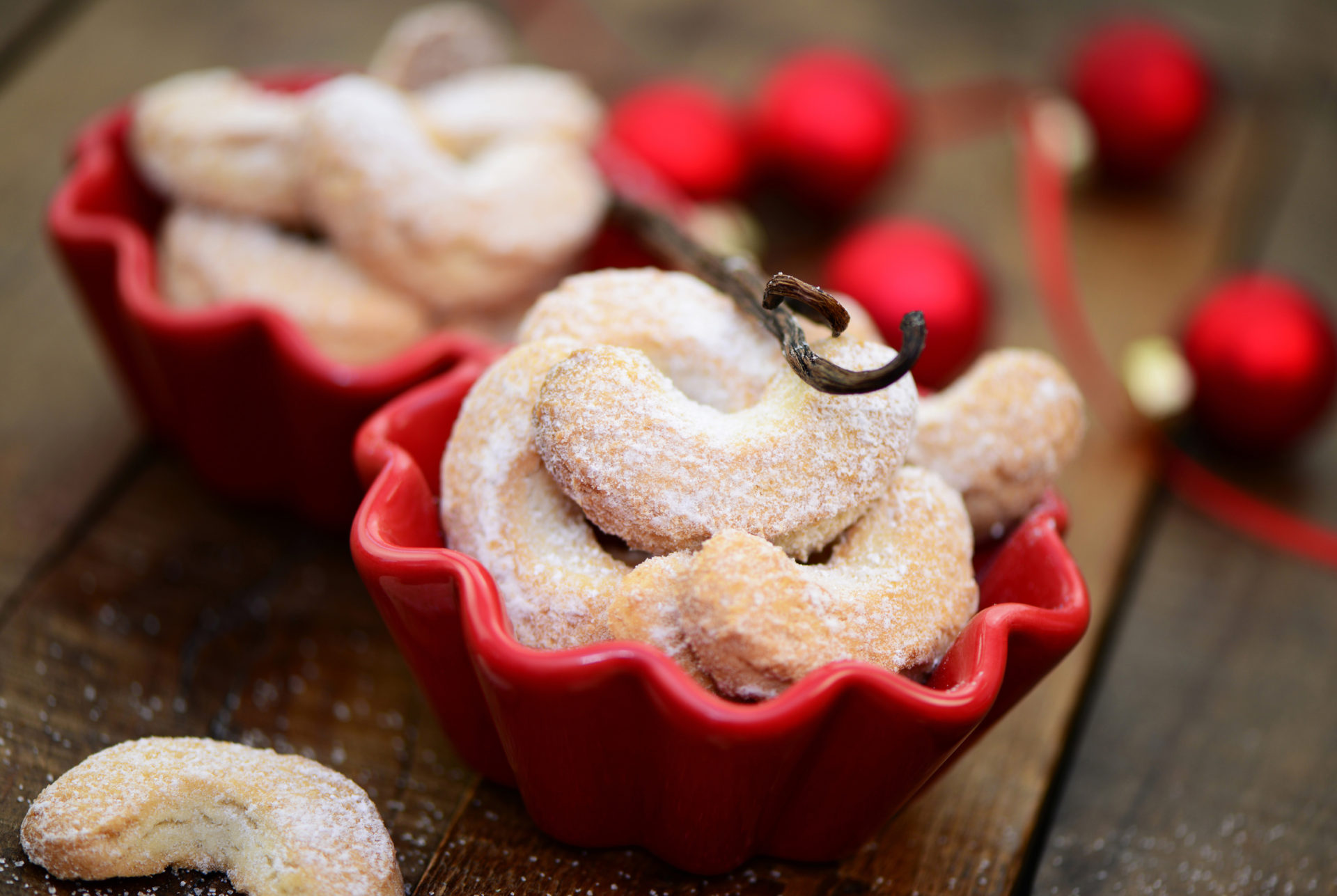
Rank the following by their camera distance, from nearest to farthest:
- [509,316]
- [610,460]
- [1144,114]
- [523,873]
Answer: [610,460], [523,873], [509,316], [1144,114]

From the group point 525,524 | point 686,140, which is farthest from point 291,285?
point 686,140

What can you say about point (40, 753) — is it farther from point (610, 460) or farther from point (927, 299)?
point (927, 299)

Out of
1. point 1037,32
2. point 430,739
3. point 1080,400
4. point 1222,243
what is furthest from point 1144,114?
point 430,739

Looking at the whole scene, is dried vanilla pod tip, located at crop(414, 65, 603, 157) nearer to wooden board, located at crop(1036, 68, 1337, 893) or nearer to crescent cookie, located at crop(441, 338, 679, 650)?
crescent cookie, located at crop(441, 338, 679, 650)

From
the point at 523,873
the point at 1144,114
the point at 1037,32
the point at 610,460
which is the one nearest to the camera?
the point at 610,460

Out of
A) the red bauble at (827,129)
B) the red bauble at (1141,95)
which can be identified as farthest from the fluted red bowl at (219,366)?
the red bauble at (1141,95)

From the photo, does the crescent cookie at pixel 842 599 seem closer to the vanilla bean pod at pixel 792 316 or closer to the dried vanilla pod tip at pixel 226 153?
the vanilla bean pod at pixel 792 316

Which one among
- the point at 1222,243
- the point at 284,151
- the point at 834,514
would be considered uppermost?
the point at 284,151
